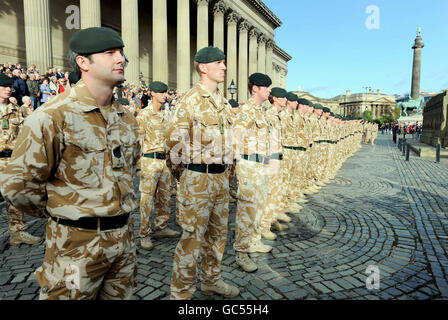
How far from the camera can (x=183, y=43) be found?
21344 millimetres

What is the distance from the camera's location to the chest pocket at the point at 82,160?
1524 mm

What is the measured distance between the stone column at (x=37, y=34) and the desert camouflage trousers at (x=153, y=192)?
12.0 m

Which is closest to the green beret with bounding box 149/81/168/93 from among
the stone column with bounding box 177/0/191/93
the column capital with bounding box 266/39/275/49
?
the stone column with bounding box 177/0/191/93

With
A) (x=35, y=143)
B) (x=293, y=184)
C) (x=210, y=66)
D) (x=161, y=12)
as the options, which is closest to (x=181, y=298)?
(x=35, y=143)

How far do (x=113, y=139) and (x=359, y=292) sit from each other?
9.63 ft

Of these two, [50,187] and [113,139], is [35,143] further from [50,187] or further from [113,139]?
[113,139]

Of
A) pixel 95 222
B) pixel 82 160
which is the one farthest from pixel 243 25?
pixel 95 222

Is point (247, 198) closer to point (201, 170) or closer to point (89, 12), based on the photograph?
point (201, 170)

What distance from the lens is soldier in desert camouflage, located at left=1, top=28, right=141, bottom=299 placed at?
1.44m

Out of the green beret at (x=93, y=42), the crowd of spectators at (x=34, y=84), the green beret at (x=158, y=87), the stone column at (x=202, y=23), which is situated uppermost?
the stone column at (x=202, y=23)

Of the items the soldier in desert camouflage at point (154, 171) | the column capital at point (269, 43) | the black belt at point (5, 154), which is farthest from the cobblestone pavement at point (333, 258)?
the column capital at point (269, 43)

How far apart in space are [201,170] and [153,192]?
2.01 metres

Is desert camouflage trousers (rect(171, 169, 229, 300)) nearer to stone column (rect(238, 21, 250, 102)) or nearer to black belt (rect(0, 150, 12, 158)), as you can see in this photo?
black belt (rect(0, 150, 12, 158))

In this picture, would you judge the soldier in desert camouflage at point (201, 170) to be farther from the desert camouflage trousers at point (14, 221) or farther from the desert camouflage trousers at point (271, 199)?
the desert camouflage trousers at point (14, 221)
